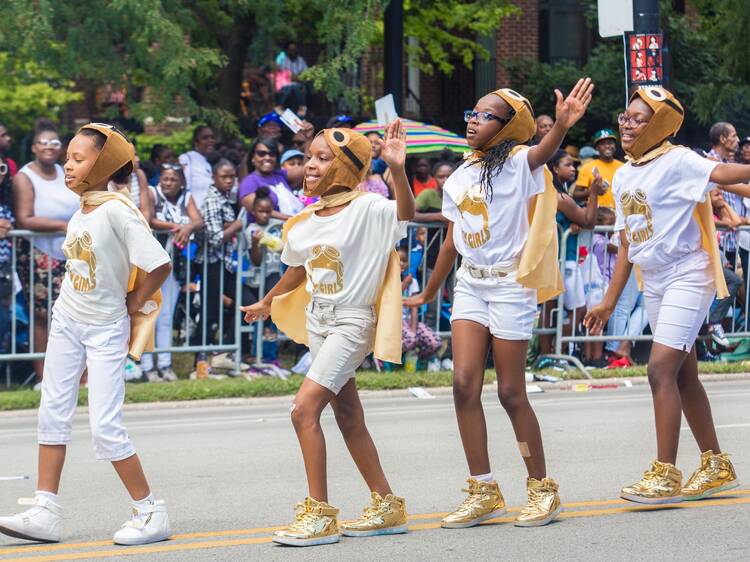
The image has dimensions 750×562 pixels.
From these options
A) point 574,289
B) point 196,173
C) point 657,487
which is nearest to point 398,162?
point 657,487

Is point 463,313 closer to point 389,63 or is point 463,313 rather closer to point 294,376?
point 294,376

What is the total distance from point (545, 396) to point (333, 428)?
262cm

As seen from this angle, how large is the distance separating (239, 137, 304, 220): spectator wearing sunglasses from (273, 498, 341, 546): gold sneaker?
6.84 m

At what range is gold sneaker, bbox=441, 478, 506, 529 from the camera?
6.78 m

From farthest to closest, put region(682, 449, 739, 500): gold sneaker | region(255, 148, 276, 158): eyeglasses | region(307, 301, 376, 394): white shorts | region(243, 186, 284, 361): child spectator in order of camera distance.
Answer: region(255, 148, 276, 158): eyeglasses < region(243, 186, 284, 361): child spectator < region(682, 449, 739, 500): gold sneaker < region(307, 301, 376, 394): white shorts

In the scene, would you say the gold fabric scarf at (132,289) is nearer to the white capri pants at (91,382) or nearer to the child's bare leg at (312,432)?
the white capri pants at (91,382)

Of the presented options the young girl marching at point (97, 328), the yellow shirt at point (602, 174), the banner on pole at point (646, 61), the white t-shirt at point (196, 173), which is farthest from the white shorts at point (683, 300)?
the white t-shirt at point (196, 173)

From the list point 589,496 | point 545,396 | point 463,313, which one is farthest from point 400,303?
A: point 545,396

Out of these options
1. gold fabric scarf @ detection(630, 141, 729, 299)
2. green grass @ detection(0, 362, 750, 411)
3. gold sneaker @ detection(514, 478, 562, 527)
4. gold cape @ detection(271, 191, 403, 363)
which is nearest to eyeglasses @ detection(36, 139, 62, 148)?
green grass @ detection(0, 362, 750, 411)

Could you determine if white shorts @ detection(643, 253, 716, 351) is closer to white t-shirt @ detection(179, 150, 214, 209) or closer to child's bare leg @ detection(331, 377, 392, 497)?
child's bare leg @ detection(331, 377, 392, 497)

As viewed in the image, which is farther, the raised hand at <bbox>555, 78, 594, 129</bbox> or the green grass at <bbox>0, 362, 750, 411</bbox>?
the green grass at <bbox>0, 362, 750, 411</bbox>

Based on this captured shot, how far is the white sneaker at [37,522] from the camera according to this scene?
6.44 metres

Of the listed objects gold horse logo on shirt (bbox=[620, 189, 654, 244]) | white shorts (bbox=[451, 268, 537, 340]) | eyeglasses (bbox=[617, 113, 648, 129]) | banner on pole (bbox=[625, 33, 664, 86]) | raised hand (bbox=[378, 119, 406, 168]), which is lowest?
A: white shorts (bbox=[451, 268, 537, 340])

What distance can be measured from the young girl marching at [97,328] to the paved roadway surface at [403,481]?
23 cm
